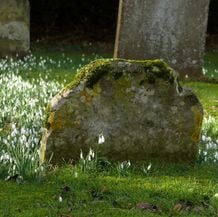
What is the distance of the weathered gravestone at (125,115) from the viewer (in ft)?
22.5

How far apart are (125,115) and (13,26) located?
31.7ft

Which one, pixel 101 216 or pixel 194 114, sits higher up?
pixel 194 114

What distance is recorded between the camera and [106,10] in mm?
25500

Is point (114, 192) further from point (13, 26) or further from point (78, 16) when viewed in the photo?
point (78, 16)

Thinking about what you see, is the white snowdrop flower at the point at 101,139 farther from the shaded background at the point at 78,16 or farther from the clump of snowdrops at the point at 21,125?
the shaded background at the point at 78,16

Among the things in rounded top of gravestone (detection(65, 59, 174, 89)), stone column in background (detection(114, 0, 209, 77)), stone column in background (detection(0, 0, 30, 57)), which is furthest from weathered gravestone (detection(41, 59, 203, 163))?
stone column in background (detection(0, 0, 30, 57))

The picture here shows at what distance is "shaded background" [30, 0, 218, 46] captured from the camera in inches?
987

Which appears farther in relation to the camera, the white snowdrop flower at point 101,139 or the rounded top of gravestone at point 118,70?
the rounded top of gravestone at point 118,70

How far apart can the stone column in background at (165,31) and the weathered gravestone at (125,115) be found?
6.39 meters

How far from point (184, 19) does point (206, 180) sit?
7.58 meters

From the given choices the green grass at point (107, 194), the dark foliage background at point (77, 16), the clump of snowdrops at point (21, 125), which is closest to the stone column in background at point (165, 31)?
the clump of snowdrops at point (21, 125)

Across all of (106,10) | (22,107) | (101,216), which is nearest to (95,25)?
(106,10)

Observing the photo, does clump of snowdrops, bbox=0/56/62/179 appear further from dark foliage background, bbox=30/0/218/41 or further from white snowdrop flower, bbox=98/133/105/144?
dark foliage background, bbox=30/0/218/41

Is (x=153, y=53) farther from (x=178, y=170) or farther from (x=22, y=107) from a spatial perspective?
(x=178, y=170)
